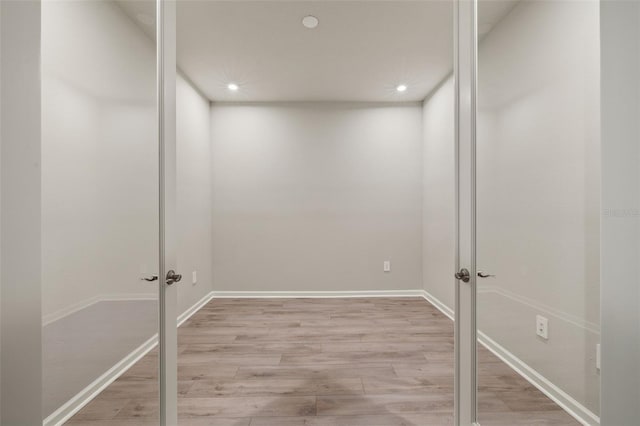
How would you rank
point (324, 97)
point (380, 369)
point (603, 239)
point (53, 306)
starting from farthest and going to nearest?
point (324, 97) < point (380, 369) < point (53, 306) < point (603, 239)

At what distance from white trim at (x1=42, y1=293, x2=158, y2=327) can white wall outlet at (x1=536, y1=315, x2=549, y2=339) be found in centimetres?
161

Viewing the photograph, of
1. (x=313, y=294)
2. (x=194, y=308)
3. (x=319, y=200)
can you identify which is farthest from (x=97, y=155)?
(x=313, y=294)

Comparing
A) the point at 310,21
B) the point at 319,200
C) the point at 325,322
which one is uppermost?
the point at 310,21

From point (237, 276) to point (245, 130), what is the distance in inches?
80.7

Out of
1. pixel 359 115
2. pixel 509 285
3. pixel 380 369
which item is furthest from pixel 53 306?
pixel 359 115

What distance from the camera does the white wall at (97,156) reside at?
0.98m

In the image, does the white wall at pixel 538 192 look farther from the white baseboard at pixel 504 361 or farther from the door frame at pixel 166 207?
the door frame at pixel 166 207

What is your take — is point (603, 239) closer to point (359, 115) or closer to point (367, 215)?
point (367, 215)

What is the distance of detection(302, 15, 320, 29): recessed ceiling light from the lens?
228 cm

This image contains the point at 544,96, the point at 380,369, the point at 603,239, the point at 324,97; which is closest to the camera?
the point at 603,239

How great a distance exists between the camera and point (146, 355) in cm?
119

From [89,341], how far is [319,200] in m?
3.16

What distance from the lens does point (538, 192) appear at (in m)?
1.16

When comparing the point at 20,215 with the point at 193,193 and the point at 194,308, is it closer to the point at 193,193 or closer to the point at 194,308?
the point at 193,193
